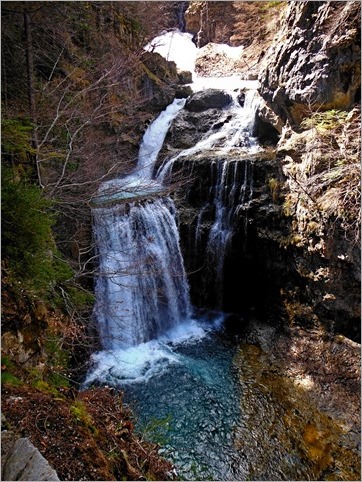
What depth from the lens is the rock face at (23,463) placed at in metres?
2.42

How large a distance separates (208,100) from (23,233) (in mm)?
12073

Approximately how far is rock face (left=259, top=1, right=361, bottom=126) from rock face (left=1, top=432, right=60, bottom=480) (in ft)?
26.9

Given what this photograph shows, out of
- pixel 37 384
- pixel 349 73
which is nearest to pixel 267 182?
pixel 349 73

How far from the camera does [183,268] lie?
31.4ft

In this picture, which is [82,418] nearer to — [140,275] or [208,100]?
[140,275]

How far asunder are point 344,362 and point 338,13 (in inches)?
316

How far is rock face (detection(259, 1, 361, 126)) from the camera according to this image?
7168 millimetres

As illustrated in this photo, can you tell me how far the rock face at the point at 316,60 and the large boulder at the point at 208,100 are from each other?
4090 mm

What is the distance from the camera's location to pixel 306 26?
821 cm

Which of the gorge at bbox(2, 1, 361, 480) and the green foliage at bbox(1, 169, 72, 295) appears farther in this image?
the gorge at bbox(2, 1, 361, 480)

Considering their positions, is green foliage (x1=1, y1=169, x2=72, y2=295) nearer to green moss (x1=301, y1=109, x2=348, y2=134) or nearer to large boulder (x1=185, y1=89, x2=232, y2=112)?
green moss (x1=301, y1=109, x2=348, y2=134)

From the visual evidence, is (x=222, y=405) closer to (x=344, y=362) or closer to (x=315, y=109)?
(x=344, y=362)

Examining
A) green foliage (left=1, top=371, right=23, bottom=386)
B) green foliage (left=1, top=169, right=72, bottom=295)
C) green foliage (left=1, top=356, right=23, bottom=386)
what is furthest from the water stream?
green foliage (left=1, top=371, right=23, bottom=386)

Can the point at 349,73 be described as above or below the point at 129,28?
below
